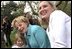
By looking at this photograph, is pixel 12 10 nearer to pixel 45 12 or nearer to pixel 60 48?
pixel 45 12

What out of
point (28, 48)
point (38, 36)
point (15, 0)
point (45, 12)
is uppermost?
point (15, 0)

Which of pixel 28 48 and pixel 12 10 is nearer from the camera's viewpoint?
pixel 28 48

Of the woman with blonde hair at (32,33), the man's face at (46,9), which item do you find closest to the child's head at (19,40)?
the woman with blonde hair at (32,33)

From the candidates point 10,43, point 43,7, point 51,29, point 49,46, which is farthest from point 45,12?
point 10,43

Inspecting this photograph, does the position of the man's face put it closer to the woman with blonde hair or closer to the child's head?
the woman with blonde hair

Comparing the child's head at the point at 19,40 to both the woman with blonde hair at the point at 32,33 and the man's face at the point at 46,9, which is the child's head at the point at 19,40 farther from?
the man's face at the point at 46,9

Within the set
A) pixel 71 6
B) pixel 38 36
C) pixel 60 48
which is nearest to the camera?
pixel 60 48

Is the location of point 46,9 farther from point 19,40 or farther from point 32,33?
point 19,40

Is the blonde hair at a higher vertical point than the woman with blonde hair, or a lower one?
higher

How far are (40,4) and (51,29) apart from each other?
256 millimetres

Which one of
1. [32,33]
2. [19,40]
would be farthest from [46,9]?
[19,40]

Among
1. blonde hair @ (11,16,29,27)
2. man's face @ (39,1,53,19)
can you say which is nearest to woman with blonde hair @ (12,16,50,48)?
blonde hair @ (11,16,29,27)

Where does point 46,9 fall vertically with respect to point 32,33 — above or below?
above

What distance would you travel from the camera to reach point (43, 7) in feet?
3.90
